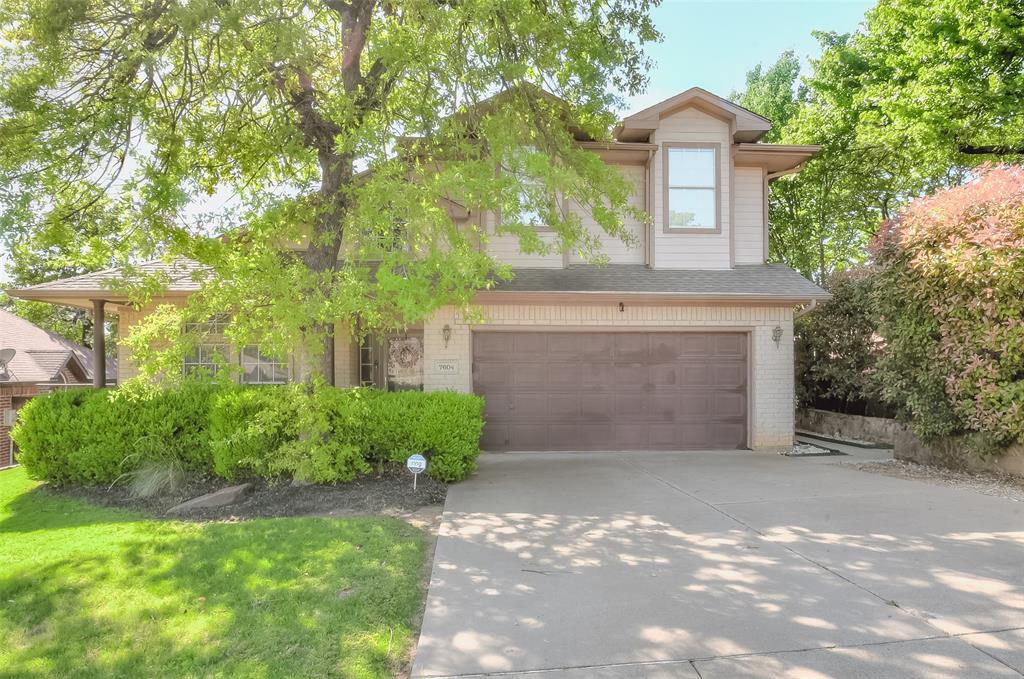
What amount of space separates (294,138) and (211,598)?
516cm

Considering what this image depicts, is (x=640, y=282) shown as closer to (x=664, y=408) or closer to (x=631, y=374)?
(x=631, y=374)

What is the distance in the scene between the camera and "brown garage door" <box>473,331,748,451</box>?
10188 mm

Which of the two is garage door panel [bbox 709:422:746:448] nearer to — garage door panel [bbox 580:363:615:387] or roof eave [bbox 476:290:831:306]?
garage door panel [bbox 580:363:615:387]

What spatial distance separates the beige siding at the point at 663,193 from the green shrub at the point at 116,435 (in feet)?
25.3

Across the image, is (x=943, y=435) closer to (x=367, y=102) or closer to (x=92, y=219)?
(x=367, y=102)

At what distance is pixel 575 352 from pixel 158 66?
280 inches

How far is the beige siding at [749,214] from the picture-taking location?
11.0 meters

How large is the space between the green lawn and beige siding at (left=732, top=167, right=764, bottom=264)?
8.30 m

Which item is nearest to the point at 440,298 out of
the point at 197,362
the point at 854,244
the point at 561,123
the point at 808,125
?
the point at 561,123

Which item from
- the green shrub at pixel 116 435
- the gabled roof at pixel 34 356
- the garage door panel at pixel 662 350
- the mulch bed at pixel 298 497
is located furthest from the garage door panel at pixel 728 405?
the gabled roof at pixel 34 356

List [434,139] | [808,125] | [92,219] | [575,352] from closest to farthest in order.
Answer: [92,219] < [434,139] < [575,352] < [808,125]

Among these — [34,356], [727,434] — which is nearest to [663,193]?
[727,434]

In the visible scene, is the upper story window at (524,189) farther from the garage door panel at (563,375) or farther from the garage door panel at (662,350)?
the garage door panel at (662,350)

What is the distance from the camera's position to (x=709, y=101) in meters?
10.5
